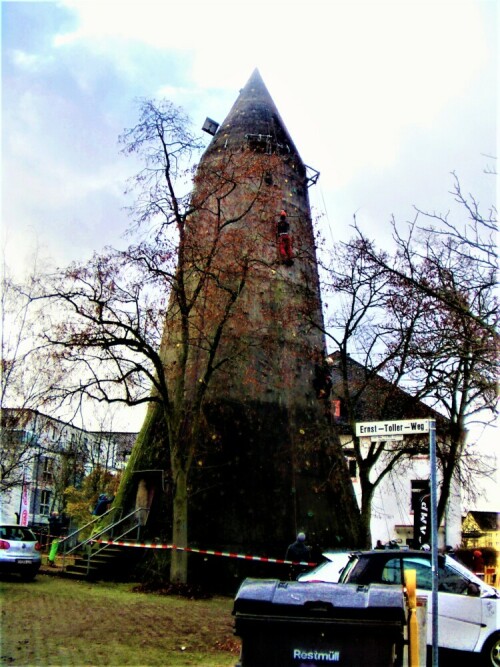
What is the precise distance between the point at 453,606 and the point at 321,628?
4650 millimetres

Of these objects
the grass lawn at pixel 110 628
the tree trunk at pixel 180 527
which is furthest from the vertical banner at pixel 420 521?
the tree trunk at pixel 180 527

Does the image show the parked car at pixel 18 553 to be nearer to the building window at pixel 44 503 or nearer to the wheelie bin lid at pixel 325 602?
the wheelie bin lid at pixel 325 602

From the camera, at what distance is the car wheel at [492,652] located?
933 centimetres

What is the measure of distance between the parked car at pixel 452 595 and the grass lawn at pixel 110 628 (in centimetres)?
219

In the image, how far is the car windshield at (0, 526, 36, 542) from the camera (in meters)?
17.8

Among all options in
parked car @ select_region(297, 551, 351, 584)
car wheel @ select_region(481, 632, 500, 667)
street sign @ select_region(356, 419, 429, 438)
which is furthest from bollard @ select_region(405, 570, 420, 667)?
parked car @ select_region(297, 551, 351, 584)

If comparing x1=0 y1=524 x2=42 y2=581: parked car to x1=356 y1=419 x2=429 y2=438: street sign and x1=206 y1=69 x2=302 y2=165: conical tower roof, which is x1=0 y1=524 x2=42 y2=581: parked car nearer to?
x1=356 y1=419 x2=429 y2=438: street sign

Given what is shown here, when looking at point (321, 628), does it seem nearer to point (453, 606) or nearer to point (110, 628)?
point (453, 606)

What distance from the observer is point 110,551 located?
18.8 m

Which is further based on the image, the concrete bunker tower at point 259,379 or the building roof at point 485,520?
the building roof at point 485,520

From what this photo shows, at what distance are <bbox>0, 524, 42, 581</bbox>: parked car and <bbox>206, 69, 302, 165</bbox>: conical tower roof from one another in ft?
43.1

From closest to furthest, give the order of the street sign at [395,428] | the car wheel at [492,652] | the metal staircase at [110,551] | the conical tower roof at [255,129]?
the street sign at [395,428] → the car wheel at [492,652] → the metal staircase at [110,551] → the conical tower roof at [255,129]

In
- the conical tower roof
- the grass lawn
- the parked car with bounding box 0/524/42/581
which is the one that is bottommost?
the grass lawn

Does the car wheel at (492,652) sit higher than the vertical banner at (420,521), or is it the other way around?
the vertical banner at (420,521)
